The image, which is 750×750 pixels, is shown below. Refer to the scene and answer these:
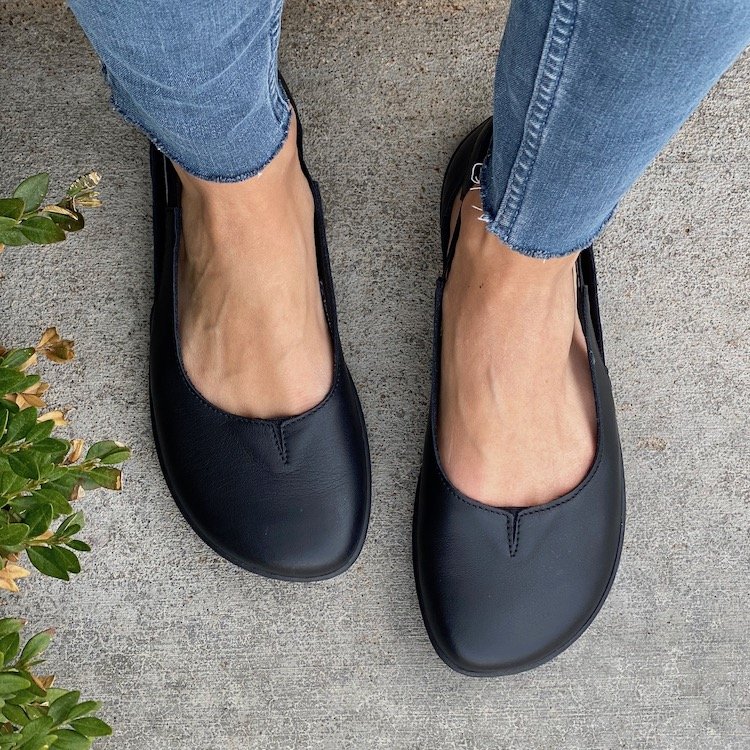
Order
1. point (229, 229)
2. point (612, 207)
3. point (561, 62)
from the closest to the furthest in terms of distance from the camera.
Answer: point (561, 62) < point (612, 207) < point (229, 229)

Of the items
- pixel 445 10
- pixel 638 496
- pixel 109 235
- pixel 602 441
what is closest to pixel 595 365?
pixel 602 441

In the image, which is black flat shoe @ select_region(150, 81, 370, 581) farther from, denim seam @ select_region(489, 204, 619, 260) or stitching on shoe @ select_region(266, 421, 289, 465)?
denim seam @ select_region(489, 204, 619, 260)

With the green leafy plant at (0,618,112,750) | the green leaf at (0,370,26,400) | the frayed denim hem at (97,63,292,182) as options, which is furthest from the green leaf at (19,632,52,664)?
the frayed denim hem at (97,63,292,182)

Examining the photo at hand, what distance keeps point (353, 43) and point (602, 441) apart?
2.16ft

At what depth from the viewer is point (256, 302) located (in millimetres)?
812

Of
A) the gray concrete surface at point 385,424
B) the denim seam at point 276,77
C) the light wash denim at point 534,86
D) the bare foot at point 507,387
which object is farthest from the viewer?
the gray concrete surface at point 385,424

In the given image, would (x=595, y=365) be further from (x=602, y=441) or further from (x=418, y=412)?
(x=418, y=412)

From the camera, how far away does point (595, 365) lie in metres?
0.86

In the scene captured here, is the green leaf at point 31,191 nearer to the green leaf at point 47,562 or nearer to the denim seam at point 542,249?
the green leaf at point 47,562

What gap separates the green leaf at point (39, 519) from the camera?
579 mm

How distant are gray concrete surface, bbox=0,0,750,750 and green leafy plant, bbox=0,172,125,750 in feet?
1.07

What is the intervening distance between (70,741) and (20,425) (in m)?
0.25

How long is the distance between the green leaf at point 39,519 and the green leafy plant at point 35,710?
3.6 inches

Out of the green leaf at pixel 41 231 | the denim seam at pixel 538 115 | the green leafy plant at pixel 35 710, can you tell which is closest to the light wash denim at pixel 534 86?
the denim seam at pixel 538 115
